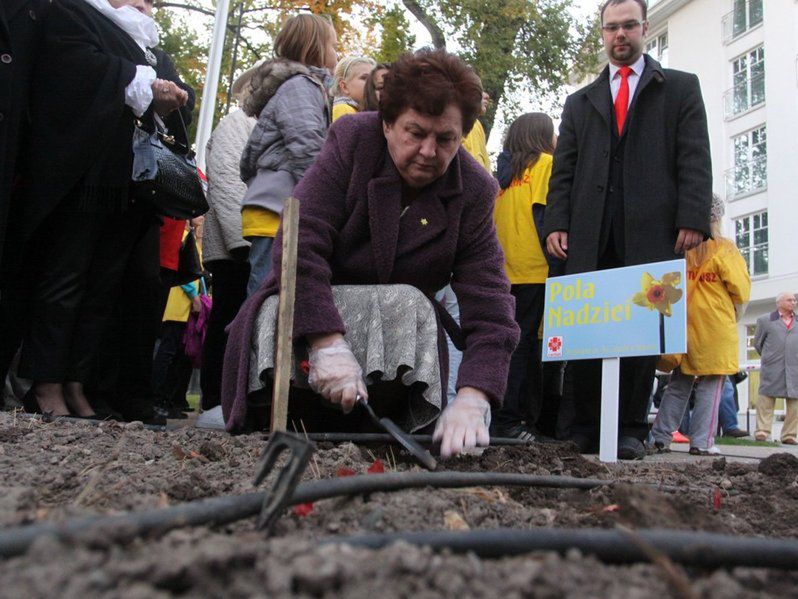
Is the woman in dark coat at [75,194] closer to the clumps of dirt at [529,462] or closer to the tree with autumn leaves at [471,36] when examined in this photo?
the clumps of dirt at [529,462]

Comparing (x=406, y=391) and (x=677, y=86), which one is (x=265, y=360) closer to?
(x=406, y=391)

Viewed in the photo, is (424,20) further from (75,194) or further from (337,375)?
(337,375)

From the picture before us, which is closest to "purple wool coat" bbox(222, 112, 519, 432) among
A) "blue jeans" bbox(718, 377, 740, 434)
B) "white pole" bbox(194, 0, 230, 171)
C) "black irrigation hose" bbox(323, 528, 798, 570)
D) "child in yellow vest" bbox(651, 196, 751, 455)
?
"black irrigation hose" bbox(323, 528, 798, 570)

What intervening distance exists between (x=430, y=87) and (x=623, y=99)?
2.21 metres

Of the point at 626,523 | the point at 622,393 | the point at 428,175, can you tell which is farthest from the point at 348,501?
the point at 622,393

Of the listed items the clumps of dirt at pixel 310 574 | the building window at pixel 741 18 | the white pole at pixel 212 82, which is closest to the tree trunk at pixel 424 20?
the white pole at pixel 212 82

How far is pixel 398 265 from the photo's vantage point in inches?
117

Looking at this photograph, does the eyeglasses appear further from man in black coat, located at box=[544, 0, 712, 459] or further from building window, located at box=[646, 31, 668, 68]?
building window, located at box=[646, 31, 668, 68]

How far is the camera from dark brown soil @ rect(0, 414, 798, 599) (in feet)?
2.88

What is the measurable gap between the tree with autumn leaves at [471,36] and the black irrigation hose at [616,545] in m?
13.1

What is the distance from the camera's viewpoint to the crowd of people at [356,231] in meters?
2.77

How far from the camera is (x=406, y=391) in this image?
3006 millimetres

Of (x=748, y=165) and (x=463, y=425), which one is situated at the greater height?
(x=748, y=165)

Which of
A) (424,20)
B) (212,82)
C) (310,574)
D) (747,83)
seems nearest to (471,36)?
(424,20)
